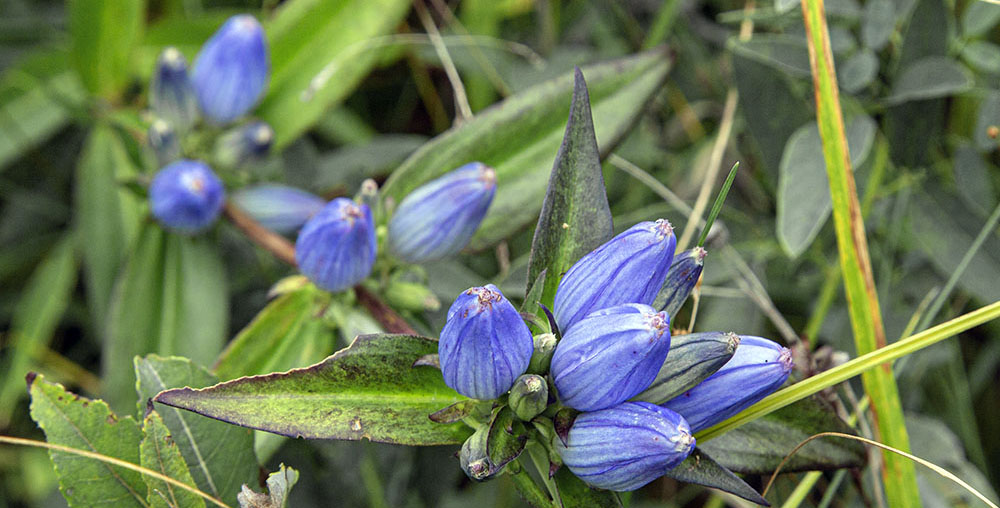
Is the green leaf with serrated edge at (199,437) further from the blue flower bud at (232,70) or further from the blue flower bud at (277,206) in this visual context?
the blue flower bud at (232,70)

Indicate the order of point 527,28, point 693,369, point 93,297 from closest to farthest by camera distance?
point 693,369 < point 93,297 < point 527,28

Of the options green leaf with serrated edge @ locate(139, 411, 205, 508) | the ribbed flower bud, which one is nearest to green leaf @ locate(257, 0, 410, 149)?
the ribbed flower bud

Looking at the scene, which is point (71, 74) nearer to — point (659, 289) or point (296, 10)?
point (296, 10)

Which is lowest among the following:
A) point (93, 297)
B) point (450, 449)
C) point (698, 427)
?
point (450, 449)

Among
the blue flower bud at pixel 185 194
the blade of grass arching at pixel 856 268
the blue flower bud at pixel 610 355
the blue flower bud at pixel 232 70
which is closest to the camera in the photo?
the blue flower bud at pixel 610 355

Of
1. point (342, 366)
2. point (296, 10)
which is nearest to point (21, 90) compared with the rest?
point (296, 10)

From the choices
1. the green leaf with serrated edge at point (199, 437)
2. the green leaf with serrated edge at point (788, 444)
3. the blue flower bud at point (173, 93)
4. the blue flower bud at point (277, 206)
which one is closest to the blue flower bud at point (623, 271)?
the green leaf with serrated edge at point (788, 444)

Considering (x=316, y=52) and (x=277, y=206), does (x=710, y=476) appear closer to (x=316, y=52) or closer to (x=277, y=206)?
(x=277, y=206)

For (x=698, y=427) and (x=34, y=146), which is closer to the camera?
→ (x=698, y=427)
